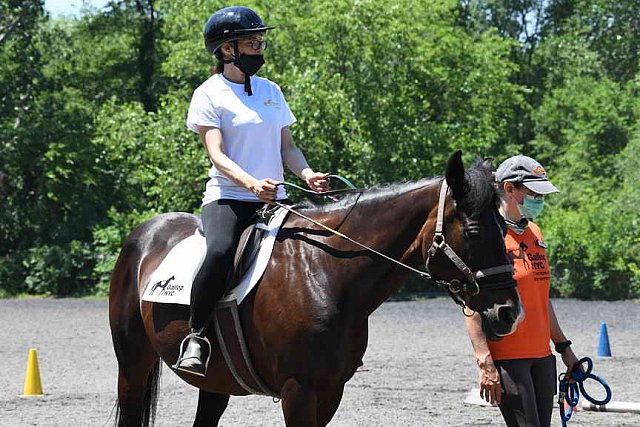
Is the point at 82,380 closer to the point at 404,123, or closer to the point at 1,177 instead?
the point at 404,123

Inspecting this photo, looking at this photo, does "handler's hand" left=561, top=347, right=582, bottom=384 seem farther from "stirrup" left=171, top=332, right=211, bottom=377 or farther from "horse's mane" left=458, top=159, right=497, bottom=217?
"stirrup" left=171, top=332, right=211, bottom=377

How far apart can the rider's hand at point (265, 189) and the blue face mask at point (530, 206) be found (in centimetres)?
127

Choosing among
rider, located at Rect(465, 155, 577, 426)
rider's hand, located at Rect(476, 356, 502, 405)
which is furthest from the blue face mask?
rider's hand, located at Rect(476, 356, 502, 405)

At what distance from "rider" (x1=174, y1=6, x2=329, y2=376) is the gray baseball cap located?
0.90m

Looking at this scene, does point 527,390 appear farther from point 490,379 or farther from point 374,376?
point 374,376

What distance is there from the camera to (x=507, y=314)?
4145mm

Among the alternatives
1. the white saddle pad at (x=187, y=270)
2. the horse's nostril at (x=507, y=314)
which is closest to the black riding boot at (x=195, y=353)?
the white saddle pad at (x=187, y=270)

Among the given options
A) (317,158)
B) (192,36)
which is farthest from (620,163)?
(192,36)

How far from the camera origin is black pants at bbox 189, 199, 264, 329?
15.8ft

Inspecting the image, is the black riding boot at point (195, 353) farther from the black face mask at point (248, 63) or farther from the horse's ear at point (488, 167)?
the horse's ear at point (488, 167)

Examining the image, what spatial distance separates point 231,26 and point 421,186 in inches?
53.4

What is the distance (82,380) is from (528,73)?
36.4 metres

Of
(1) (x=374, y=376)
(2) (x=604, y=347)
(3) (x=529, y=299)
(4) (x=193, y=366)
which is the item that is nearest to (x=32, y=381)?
(1) (x=374, y=376)

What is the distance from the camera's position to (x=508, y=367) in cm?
486
